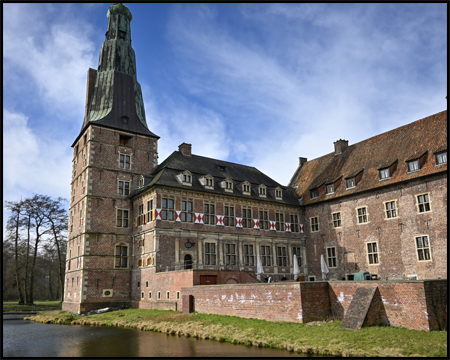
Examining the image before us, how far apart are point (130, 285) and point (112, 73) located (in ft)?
61.0

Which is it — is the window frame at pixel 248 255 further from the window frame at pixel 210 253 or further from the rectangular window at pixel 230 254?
the window frame at pixel 210 253

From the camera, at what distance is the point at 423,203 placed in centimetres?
2638

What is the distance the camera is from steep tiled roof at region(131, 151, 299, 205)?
30.4 metres

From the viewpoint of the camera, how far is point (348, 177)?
31.9 meters

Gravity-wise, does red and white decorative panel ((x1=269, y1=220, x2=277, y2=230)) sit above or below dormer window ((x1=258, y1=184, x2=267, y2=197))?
below

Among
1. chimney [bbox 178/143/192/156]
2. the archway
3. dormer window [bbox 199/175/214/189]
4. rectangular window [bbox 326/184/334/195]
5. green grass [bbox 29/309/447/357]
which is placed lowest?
green grass [bbox 29/309/447/357]

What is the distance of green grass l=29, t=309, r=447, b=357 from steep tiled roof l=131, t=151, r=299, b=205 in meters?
11.6

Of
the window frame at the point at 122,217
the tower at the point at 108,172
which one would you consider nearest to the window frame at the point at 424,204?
the tower at the point at 108,172

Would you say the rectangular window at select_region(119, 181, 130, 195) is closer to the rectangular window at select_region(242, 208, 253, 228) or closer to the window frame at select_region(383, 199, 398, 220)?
the rectangular window at select_region(242, 208, 253, 228)

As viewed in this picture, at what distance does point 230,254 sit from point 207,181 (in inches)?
240

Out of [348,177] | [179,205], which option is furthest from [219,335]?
[348,177]

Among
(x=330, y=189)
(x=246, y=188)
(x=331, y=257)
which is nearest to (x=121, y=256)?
(x=246, y=188)

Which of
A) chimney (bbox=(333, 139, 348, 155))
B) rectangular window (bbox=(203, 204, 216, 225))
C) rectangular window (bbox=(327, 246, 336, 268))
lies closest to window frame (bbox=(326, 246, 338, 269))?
rectangular window (bbox=(327, 246, 336, 268))

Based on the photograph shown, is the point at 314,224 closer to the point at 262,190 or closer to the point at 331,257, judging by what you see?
the point at 331,257
